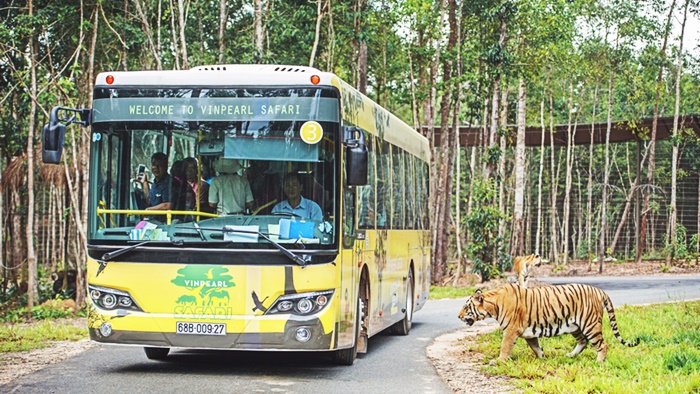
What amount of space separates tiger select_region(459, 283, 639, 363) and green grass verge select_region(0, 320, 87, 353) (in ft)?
18.3

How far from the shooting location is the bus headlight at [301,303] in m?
9.42

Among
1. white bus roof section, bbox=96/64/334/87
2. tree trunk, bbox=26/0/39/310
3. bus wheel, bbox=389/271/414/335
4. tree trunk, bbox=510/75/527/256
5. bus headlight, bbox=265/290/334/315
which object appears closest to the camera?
bus headlight, bbox=265/290/334/315

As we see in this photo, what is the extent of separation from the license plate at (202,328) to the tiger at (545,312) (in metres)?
3.11

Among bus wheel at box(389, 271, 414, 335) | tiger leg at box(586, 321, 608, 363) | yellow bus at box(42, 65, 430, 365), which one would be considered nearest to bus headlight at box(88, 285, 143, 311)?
yellow bus at box(42, 65, 430, 365)

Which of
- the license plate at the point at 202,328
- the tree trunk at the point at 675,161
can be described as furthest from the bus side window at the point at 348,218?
the tree trunk at the point at 675,161

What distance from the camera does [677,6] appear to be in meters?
39.3

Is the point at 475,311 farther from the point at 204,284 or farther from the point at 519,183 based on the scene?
the point at 519,183

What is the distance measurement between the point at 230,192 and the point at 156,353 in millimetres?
2662

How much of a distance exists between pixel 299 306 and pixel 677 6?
3370 centimetres

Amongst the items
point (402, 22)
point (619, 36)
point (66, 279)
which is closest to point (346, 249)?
point (66, 279)

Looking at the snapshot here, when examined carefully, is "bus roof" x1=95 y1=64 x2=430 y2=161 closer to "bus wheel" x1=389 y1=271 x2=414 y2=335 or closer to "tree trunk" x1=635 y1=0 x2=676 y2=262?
"bus wheel" x1=389 y1=271 x2=414 y2=335

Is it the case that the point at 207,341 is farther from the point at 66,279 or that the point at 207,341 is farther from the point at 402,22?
the point at 402,22

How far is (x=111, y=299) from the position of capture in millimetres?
9594

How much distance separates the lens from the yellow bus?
9391 millimetres
